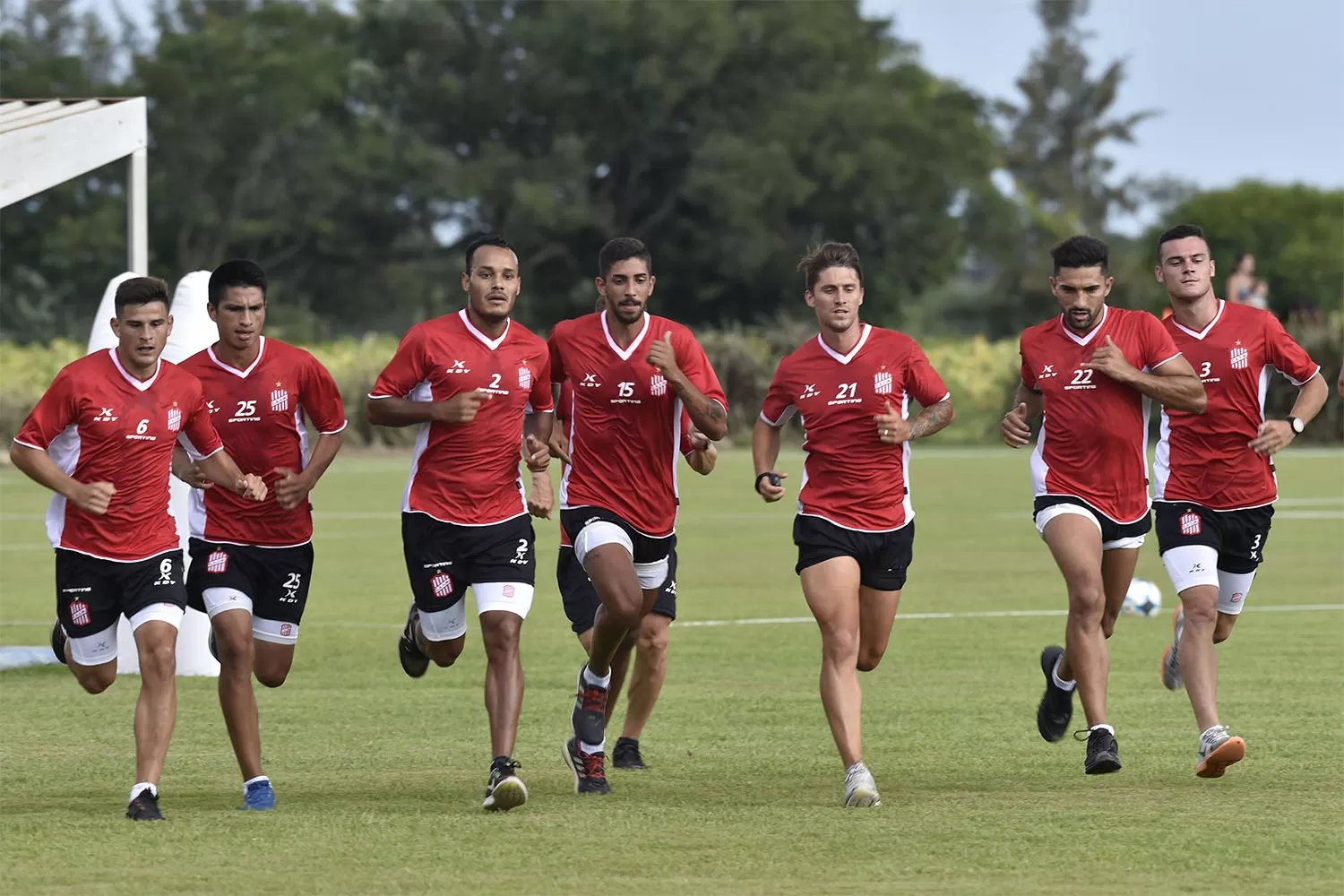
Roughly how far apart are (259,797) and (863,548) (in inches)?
108

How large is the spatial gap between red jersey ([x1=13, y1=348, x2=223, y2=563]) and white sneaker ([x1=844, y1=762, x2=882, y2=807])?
2906mm

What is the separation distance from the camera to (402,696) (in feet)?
40.2

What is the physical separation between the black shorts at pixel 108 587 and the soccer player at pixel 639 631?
1.90m

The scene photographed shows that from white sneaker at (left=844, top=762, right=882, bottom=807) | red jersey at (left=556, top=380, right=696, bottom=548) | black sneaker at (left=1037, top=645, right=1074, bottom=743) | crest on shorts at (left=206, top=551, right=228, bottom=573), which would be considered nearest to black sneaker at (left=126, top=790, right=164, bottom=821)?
crest on shorts at (left=206, top=551, right=228, bottom=573)

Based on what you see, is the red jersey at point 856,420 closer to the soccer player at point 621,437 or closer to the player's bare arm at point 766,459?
the player's bare arm at point 766,459

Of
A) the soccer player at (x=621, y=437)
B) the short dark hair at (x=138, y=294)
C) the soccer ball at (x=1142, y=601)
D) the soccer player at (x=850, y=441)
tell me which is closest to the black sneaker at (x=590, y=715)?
the soccer player at (x=621, y=437)

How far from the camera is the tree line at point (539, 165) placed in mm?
66812

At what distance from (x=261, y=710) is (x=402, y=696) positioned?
903mm

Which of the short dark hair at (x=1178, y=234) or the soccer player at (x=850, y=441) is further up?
the short dark hair at (x=1178, y=234)

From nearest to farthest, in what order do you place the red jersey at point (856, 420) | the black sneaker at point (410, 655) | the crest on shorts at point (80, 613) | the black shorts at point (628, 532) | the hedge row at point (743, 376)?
the crest on shorts at point (80, 613) < the red jersey at point (856, 420) < the black shorts at point (628, 532) < the black sneaker at point (410, 655) < the hedge row at point (743, 376)

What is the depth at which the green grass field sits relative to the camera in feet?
24.2

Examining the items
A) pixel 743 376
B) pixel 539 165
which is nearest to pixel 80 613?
pixel 743 376

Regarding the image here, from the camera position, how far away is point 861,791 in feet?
28.1

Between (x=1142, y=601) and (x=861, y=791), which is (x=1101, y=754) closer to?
(x=861, y=791)
